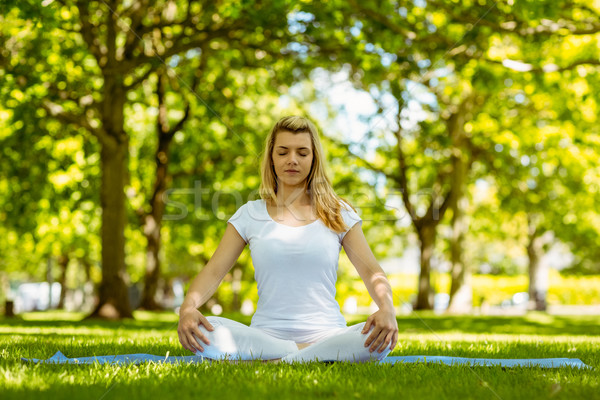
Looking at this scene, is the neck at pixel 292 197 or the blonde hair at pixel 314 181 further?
the neck at pixel 292 197

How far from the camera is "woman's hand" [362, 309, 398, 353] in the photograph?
163 inches

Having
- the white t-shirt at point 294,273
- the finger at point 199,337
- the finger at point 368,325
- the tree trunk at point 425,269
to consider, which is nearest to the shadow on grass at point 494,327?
the white t-shirt at point 294,273

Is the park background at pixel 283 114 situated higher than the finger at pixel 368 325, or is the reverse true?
the park background at pixel 283 114

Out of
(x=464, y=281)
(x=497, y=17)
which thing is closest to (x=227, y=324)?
(x=497, y=17)

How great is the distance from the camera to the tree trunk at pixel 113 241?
14.2 meters

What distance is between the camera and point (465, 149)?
69.2 ft

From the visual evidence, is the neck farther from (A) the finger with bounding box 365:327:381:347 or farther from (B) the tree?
(B) the tree

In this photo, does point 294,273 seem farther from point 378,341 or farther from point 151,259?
point 151,259

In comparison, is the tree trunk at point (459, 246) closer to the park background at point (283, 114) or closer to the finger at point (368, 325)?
the park background at point (283, 114)

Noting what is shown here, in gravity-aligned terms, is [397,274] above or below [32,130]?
below

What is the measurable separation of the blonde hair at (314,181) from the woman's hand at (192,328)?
1.07 metres

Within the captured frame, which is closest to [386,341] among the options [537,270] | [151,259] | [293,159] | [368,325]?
[368,325]

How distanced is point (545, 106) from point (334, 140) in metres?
7.09

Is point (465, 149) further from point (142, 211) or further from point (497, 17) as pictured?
point (142, 211)
